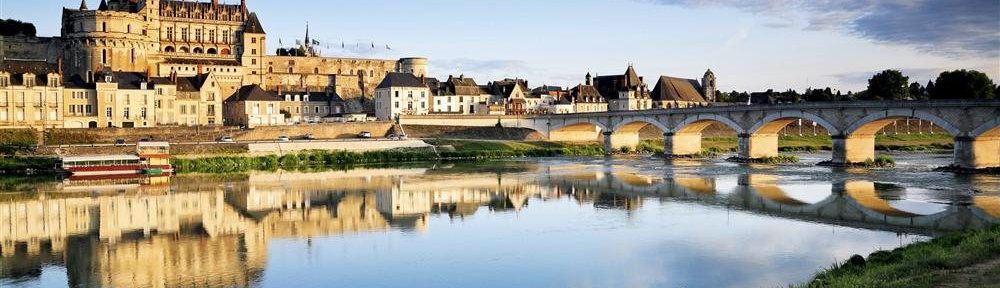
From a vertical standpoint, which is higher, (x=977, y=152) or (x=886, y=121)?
(x=886, y=121)

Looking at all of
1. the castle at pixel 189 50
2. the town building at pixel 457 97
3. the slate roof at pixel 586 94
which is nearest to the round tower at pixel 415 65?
the castle at pixel 189 50

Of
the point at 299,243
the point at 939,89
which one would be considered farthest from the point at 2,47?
the point at 939,89

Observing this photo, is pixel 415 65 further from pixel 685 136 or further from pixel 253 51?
pixel 685 136

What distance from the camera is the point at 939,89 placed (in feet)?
240

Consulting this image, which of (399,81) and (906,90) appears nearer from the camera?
(399,81)

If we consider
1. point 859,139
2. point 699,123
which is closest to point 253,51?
point 699,123

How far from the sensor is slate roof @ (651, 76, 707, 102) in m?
83.6

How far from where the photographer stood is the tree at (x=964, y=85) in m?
69.3

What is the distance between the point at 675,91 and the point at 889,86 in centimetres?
1823

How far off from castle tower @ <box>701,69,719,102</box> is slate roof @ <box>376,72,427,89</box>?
34848mm

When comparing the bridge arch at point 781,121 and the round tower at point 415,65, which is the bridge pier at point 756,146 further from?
the round tower at point 415,65

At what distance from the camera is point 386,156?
4950 cm

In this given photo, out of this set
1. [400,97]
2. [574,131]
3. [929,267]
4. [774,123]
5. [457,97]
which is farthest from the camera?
[457,97]

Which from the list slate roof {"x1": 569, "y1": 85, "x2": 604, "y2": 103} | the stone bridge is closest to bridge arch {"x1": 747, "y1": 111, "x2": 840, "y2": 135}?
the stone bridge
